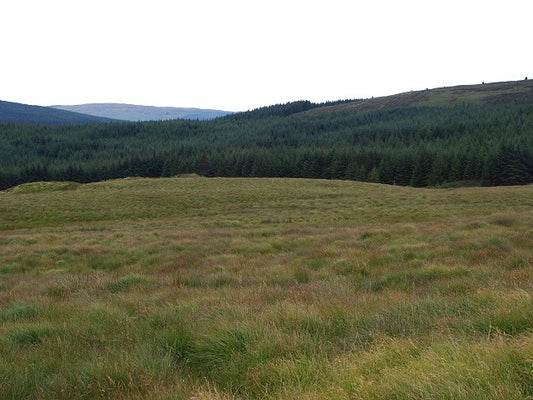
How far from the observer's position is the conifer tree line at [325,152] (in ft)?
265

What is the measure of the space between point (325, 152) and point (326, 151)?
0.85m

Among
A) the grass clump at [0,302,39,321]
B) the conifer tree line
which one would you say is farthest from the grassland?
the conifer tree line

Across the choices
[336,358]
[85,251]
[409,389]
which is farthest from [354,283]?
[85,251]

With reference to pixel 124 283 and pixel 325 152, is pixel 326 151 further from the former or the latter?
pixel 124 283

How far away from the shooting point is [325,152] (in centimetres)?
9981

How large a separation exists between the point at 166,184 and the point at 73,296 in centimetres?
5325

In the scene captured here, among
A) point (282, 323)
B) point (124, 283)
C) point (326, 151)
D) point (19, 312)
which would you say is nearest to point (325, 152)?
point (326, 151)

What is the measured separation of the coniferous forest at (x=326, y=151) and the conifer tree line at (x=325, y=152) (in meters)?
0.24

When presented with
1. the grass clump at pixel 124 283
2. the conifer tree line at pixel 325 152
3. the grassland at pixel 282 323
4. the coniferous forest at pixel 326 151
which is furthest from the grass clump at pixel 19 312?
the conifer tree line at pixel 325 152

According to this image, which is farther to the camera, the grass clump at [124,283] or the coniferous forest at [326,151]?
the coniferous forest at [326,151]

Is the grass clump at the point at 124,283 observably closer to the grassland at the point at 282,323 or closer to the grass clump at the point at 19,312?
the grassland at the point at 282,323

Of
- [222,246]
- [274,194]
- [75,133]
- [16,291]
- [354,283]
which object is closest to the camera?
[354,283]

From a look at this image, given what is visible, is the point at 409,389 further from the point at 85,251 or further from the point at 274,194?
the point at 274,194

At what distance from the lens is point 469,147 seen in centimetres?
9150
